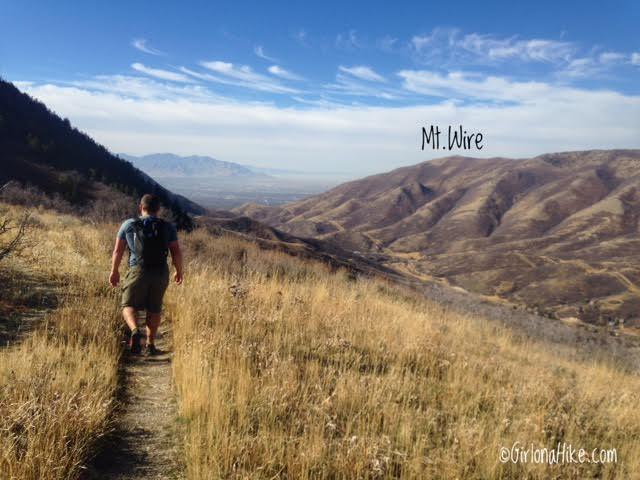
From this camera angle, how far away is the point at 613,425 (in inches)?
160

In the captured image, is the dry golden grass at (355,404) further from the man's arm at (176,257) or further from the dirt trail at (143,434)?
the man's arm at (176,257)

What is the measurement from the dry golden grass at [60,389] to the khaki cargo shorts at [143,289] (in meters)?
0.33

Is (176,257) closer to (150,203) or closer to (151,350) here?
(150,203)

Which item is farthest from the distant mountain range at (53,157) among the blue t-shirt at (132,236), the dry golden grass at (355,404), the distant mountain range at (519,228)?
the distant mountain range at (519,228)

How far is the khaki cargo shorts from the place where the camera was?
15.6ft

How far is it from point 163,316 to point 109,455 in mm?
3531

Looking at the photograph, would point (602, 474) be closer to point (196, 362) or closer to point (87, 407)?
point (196, 362)

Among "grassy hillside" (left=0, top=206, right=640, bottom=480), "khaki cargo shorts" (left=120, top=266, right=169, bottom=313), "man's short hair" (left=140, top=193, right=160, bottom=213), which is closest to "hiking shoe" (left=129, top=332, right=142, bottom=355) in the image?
"grassy hillside" (left=0, top=206, right=640, bottom=480)

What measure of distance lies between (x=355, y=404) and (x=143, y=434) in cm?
165

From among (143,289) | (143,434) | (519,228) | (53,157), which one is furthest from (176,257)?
(519,228)

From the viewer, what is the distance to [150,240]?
4.73m

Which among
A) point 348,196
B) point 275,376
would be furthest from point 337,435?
point 348,196

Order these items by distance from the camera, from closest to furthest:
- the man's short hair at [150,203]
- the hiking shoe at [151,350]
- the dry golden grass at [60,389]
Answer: the dry golden grass at [60,389], the hiking shoe at [151,350], the man's short hair at [150,203]

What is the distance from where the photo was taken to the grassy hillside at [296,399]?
8.41ft
